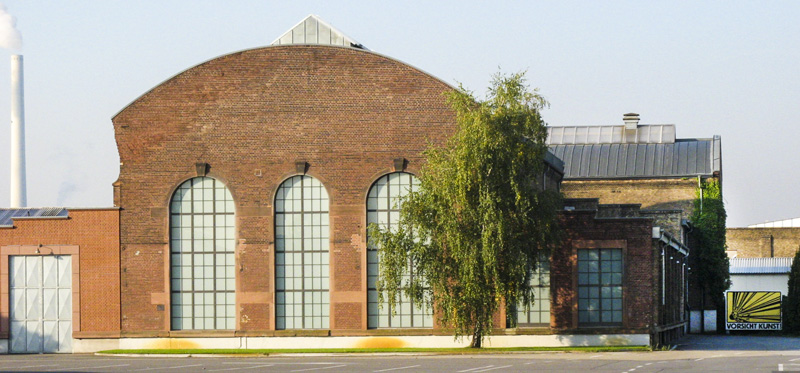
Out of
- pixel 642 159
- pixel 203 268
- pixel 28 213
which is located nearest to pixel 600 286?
pixel 203 268

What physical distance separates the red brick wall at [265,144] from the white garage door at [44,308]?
260 centimetres

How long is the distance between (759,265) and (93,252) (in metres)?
51.5

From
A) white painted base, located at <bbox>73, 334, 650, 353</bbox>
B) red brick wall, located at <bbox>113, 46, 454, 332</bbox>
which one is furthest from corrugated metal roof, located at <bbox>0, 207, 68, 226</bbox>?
white painted base, located at <bbox>73, 334, 650, 353</bbox>

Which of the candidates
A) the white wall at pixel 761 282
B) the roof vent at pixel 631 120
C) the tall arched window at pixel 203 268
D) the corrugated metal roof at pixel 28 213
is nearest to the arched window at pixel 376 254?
the tall arched window at pixel 203 268

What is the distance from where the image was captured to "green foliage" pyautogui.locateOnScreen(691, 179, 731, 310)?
64.9 metres

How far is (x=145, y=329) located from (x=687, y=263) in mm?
32330

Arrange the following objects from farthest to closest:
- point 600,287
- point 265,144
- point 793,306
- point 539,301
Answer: point 793,306
point 265,144
point 539,301
point 600,287

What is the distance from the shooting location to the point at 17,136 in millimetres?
75312

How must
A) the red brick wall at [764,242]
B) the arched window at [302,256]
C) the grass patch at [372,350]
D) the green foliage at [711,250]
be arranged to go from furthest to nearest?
the red brick wall at [764,242], the green foliage at [711,250], the arched window at [302,256], the grass patch at [372,350]

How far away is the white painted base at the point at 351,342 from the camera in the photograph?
4156 centimetres

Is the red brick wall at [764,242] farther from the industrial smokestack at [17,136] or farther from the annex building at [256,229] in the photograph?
the industrial smokestack at [17,136]

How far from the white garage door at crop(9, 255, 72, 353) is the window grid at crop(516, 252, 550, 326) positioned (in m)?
17.9

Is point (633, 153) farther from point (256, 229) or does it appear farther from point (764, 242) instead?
point (256, 229)

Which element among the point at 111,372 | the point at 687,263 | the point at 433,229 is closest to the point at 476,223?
the point at 433,229
